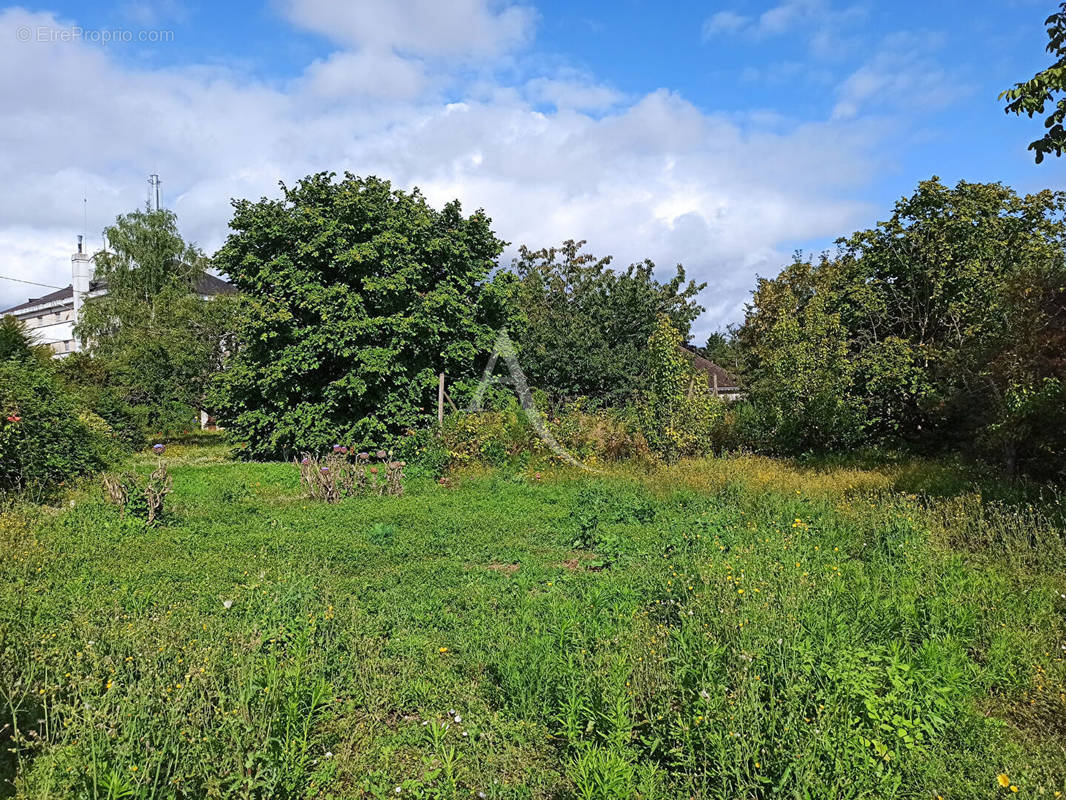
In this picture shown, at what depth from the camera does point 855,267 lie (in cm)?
1477

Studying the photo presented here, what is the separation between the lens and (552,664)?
360 centimetres

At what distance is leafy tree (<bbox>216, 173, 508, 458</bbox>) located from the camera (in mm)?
15469

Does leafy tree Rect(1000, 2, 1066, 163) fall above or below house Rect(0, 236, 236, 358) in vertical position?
below

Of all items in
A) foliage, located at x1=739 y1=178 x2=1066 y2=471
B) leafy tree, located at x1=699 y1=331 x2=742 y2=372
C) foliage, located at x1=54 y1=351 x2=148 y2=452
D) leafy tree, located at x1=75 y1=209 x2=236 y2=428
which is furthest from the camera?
leafy tree, located at x1=699 y1=331 x2=742 y2=372

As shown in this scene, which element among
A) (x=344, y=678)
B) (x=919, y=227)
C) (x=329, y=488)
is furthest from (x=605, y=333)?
(x=344, y=678)

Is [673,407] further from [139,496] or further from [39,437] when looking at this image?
[39,437]

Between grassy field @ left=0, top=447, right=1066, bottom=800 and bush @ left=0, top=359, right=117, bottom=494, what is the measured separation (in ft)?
9.89

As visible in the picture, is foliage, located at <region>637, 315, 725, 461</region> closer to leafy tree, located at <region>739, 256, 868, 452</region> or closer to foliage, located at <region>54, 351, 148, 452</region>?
leafy tree, located at <region>739, 256, 868, 452</region>

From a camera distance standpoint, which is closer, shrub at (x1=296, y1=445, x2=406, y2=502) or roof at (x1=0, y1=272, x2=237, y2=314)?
shrub at (x1=296, y1=445, x2=406, y2=502)

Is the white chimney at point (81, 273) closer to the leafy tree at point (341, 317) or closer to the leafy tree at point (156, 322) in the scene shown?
the leafy tree at point (156, 322)

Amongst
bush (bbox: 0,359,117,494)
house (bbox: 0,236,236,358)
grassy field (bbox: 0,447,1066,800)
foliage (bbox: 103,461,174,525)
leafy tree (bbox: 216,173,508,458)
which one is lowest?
grassy field (bbox: 0,447,1066,800)

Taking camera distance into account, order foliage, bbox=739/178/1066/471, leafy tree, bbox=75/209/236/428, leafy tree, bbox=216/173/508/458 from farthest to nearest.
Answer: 1. leafy tree, bbox=75/209/236/428
2. leafy tree, bbox=216/173/508/458
3. foliage, bbox=739/178/1066/471

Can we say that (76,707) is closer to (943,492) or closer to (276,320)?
(943,492)

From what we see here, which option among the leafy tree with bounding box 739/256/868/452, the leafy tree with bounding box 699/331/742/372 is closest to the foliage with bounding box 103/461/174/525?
the leafy tree with bounding box 739/256/868/452
